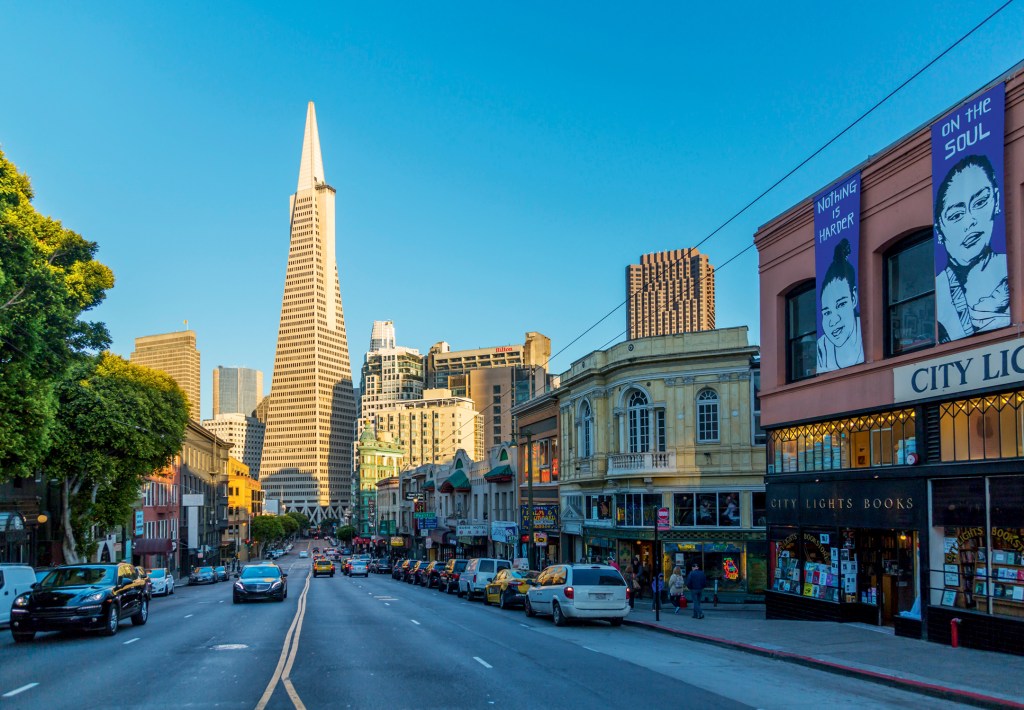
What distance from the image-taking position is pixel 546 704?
11945 millimetres

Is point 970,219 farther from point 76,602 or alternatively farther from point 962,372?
point 76,602

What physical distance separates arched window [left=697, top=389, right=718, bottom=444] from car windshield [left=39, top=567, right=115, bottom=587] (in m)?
22.1

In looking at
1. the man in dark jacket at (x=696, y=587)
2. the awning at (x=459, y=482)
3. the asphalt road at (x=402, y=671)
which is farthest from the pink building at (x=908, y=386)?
the awning at (x=459, y=482)

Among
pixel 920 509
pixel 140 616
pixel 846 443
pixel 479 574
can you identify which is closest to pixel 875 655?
pixel 920 509

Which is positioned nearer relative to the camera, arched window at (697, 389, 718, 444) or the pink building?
the pink building

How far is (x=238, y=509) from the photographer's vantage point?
397ft

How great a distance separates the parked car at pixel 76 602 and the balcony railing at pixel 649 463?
19.9 meters

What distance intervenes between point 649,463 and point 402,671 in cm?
2306

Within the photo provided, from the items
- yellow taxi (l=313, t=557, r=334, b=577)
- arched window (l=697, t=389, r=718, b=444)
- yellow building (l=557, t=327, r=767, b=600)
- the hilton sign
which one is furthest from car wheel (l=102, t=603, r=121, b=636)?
yellow taxi (l=313, t=557, r=334, b=577)

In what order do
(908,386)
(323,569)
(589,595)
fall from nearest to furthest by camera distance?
(908,386), (589,595), (323,569)

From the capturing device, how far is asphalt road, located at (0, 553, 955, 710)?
1235cm

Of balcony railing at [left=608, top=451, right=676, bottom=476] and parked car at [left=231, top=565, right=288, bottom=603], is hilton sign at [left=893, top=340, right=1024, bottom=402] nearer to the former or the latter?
balcony railing at [left=608, top=451, right=676, bottom=476]

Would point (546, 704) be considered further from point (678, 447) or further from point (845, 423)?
point (678, 447)

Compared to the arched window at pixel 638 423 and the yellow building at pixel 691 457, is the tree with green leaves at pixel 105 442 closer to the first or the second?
the yellow building at pixel 691 457
